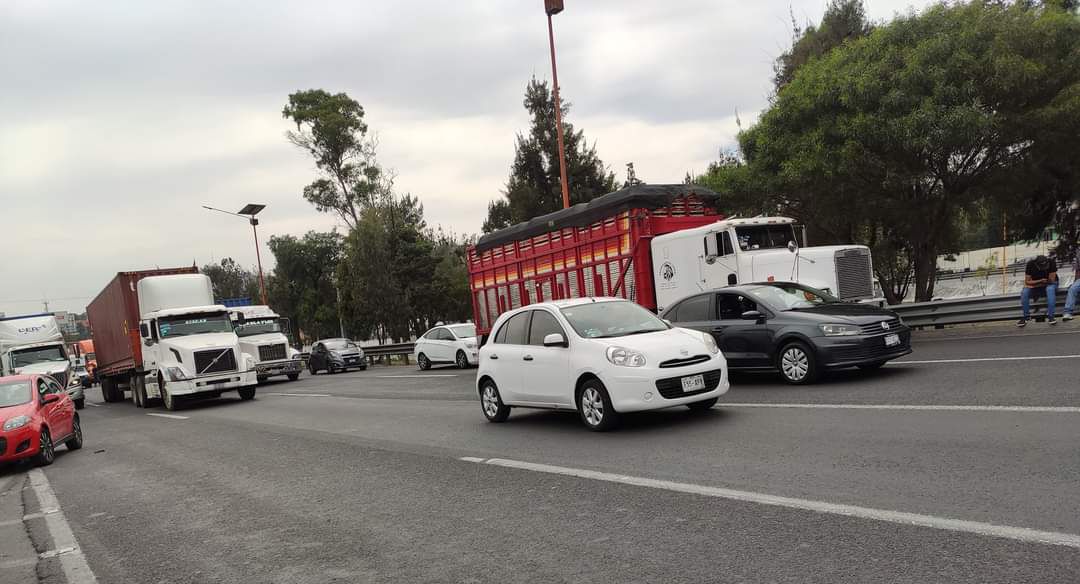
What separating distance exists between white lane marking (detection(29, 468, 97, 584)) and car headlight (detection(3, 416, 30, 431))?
2.34 m

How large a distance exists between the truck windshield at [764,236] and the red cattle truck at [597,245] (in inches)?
69.5

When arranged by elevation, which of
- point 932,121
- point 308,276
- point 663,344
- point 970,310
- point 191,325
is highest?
point 308,276

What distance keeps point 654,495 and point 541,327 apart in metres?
4.25

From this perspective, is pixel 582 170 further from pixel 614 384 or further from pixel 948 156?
pixel 614 384

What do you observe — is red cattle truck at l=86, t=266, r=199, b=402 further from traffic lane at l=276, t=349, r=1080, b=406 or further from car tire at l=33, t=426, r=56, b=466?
traffic lane at l=276, t=349, r=1080, b=406

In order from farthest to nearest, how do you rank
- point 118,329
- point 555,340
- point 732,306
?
point 118,329
point 732,306
point 555,340

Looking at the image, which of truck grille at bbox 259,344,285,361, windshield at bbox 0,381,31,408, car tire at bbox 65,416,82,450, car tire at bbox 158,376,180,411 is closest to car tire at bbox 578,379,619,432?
windshield at bbox 0,381,31,408

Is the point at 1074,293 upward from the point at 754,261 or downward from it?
downward

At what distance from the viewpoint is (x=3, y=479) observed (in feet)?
36.0

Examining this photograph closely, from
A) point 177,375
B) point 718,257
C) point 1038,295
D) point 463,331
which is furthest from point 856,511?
point 463,331

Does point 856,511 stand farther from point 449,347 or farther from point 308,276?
point 308,276

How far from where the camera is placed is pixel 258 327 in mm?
29328

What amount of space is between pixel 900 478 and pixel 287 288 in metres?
71.5

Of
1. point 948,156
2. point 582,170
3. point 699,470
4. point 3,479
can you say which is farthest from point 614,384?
point 582,170
